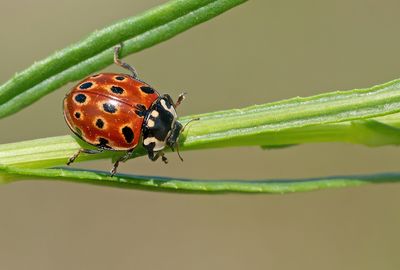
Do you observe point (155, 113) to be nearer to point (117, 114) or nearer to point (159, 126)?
point (159, 126)

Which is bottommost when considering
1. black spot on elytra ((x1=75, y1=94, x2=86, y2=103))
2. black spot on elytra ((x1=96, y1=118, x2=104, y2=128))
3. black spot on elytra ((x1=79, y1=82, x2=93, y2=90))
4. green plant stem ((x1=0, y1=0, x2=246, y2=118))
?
black spot on elytra ((x1=96, y1=118, x2=104, y2=128))

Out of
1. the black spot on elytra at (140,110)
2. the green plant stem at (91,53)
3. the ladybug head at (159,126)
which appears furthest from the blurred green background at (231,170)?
the green plant stem at (91,53)

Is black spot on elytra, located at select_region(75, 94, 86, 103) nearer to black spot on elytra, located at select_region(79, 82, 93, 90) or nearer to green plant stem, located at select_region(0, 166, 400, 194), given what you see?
black spot on elytra, located at select_region(79, 82, 93, 90)

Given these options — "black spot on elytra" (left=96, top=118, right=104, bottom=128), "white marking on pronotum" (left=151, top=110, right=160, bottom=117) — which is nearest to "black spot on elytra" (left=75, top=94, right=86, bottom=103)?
"black spot on elytra" (left=96, top=118, right=104, bottom=128)

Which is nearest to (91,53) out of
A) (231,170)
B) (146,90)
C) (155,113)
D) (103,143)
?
(103,143)

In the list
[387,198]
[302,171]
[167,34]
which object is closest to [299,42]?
[302,171]
